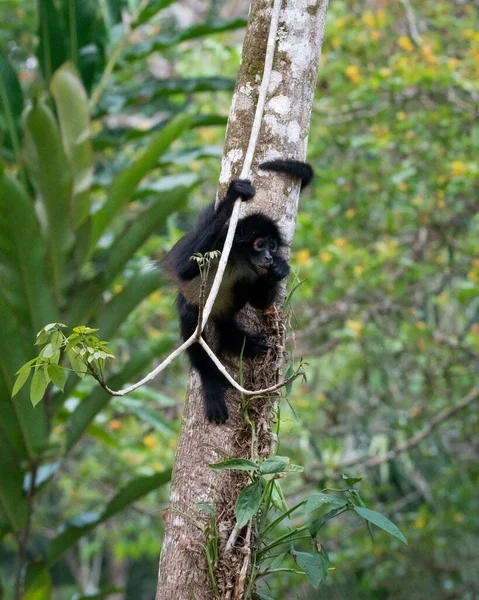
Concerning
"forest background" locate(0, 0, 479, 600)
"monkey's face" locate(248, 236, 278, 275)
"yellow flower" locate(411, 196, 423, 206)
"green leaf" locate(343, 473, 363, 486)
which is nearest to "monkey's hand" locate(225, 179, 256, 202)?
"monkey's face" locate(248, 236, 278, 275)

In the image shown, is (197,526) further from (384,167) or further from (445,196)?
(384,167)

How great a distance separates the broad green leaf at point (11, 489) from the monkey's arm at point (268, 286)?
1.75m

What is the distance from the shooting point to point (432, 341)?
6785 millimetres

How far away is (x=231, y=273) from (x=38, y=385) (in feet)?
4.59

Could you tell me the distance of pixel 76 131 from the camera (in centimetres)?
409

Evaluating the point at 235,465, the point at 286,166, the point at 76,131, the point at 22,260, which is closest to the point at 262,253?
the point at 286,166

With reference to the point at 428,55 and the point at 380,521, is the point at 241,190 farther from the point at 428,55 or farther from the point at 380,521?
the point at 428,55

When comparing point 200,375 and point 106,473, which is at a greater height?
point 200,375

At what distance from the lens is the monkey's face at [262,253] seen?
10.3ft

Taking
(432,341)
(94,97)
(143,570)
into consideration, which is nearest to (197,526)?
(94,97)

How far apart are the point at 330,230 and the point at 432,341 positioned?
1656 millimetres

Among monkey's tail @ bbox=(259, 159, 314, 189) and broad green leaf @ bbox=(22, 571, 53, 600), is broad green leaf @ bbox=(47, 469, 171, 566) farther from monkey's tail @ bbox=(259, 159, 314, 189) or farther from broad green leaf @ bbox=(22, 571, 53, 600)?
monkey's tail @ bbox=(259, 159, 314, 189)

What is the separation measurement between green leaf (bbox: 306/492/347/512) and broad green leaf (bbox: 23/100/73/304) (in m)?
2.33

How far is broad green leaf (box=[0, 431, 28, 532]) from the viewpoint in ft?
12.8
